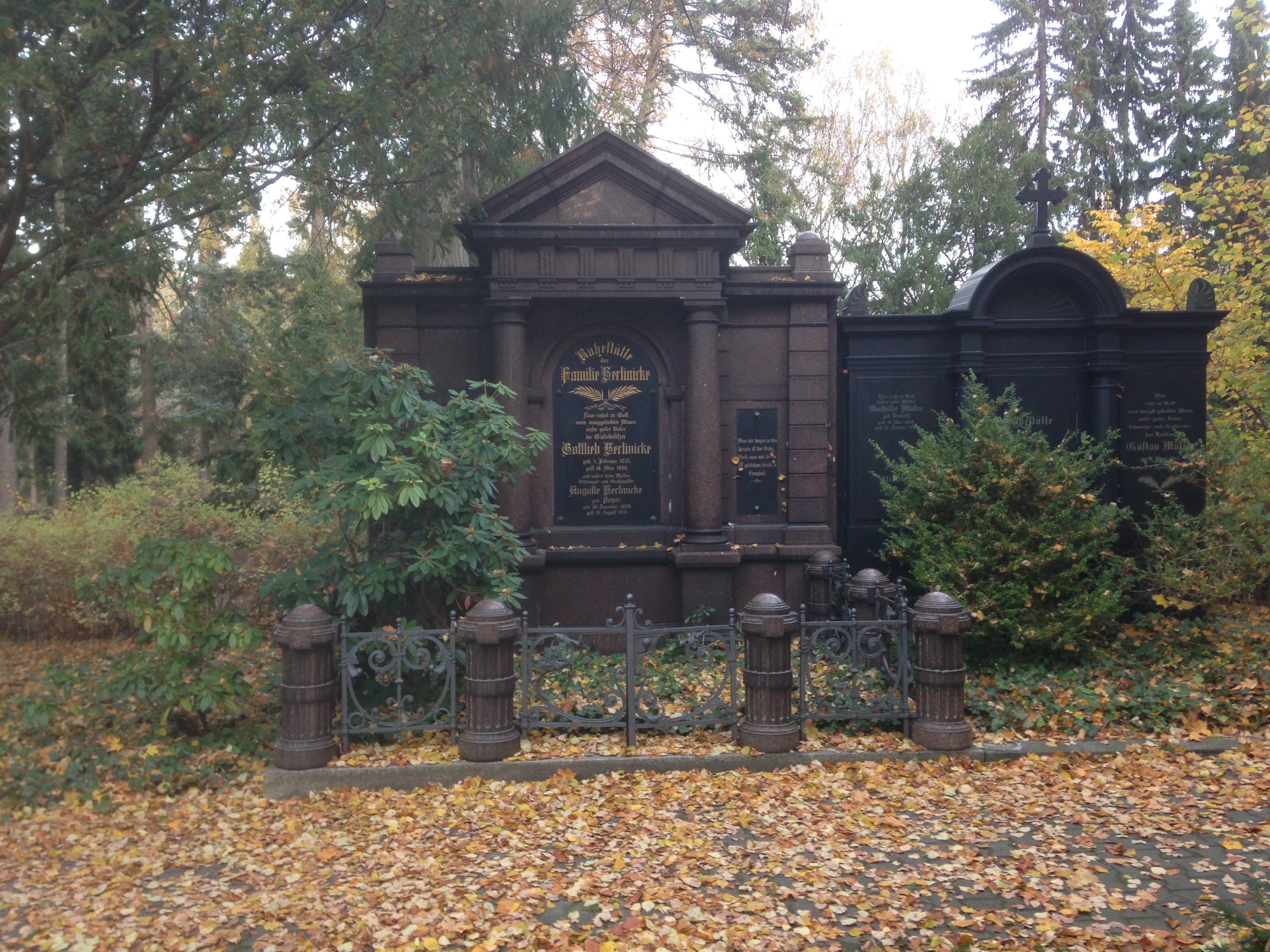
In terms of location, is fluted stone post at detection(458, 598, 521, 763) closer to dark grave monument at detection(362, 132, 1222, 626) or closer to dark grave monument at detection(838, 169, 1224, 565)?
dark grave monument at detection(362, 132, 1222, 626)

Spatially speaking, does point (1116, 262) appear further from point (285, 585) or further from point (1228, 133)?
point (285, 585)

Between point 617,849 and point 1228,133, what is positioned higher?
point 1228,133

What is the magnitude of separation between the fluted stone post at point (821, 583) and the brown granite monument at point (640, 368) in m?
0.13

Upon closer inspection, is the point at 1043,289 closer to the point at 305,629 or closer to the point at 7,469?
the point at 305,629

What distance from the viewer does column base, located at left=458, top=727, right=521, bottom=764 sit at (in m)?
5.98

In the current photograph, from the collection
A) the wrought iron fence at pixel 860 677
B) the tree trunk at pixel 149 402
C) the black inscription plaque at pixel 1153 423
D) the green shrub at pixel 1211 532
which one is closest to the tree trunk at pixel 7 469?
the tree trunk at pixel 149 402

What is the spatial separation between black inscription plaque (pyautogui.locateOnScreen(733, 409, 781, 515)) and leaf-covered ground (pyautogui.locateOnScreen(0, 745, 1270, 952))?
359cm

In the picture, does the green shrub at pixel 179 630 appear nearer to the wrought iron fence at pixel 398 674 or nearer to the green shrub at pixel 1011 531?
the wrought iron fence at pixel 398 674

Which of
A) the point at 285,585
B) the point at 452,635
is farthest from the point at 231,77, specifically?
the point at 452,635

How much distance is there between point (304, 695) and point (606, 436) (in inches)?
163

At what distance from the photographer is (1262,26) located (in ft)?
34.1

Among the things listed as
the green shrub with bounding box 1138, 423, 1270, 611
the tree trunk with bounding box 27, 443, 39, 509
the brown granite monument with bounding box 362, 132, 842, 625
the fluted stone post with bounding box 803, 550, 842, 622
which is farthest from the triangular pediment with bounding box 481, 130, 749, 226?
the tree trunk with bounding box 27, 443, 39, 509

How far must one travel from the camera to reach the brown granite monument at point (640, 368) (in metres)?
8.59

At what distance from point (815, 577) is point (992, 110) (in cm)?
2019
